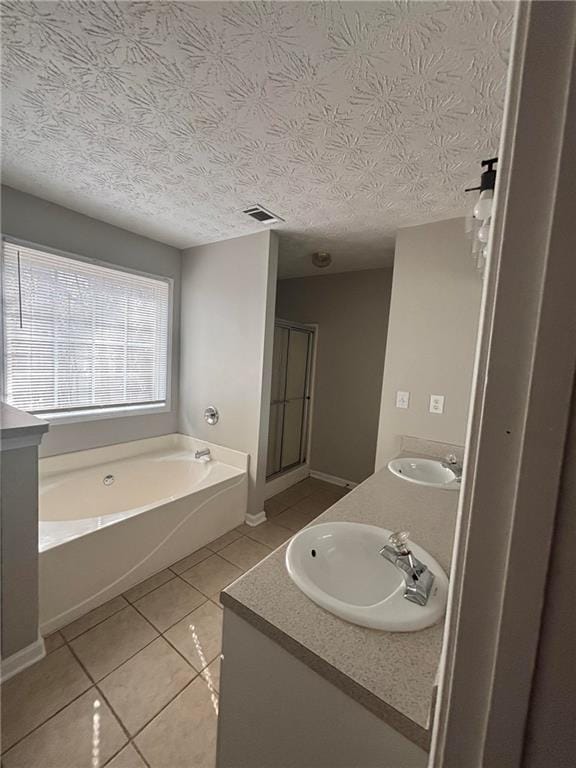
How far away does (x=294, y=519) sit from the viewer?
2.80 metres

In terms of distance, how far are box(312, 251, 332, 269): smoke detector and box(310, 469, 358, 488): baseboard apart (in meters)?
2.42

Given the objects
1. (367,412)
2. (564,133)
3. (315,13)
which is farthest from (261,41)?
(367,412)


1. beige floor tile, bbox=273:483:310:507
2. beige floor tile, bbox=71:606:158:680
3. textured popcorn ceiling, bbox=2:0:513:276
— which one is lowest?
beige floor tile, bbox=273:483:310:507

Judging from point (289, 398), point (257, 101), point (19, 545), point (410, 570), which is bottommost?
point (19, 545)

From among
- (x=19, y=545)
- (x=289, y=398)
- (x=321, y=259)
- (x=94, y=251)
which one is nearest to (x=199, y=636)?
(x=19, y=545)

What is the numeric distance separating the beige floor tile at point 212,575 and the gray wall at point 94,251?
1303 mm

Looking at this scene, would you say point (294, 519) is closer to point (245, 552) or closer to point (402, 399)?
point (245, 552)

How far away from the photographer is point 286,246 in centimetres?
280

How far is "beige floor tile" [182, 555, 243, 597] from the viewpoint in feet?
6.27

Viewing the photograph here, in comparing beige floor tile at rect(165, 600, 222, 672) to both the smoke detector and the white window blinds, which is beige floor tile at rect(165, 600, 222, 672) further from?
the smoke detector

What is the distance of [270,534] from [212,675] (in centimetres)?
116

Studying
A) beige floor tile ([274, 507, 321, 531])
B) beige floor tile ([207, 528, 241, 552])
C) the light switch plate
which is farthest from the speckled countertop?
beige floor tile ([274, 507, 321, 531])

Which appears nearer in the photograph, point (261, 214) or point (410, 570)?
point (410, 570)

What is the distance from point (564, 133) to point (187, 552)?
259 cm
